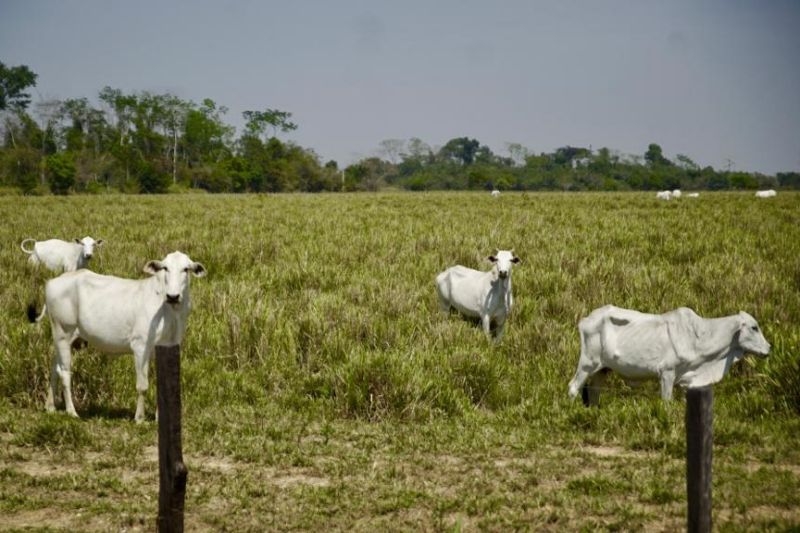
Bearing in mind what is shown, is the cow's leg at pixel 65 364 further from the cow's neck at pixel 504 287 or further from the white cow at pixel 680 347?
the cow's neck at pixel 504 287

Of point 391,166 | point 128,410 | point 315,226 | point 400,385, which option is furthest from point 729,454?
point 391,166

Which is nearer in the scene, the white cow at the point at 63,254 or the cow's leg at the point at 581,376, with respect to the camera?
the cow's leg at the point at 581,376

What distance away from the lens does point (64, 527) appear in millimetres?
4488

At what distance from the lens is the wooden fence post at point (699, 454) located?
341cm

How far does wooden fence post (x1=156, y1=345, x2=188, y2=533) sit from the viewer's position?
3768 mm

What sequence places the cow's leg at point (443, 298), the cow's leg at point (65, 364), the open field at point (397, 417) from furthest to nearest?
the cow's leg at point (443, 298) → the cow's leg at point (65, 364) → the open field at point (397, 417)

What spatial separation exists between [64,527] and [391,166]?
549ft

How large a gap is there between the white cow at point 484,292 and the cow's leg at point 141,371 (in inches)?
182

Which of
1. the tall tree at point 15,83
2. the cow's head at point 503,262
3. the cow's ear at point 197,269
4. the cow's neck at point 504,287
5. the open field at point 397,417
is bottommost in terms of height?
the open field at point 397,417

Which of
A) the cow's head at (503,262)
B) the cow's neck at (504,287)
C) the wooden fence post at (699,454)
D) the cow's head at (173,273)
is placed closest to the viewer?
the wooden fence post at (699,454)

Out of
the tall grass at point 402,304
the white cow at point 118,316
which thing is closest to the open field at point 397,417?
the tall grass at point 402,304

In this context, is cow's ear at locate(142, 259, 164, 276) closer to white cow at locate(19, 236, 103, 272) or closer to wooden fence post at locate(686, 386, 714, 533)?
wooden fence post at locate(686, 386, 714, 533)

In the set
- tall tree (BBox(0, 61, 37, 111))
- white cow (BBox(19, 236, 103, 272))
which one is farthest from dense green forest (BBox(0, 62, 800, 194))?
white cow (BBox(19, 236, 103, 272))

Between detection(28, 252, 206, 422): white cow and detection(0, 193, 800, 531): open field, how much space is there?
2.01 ft
